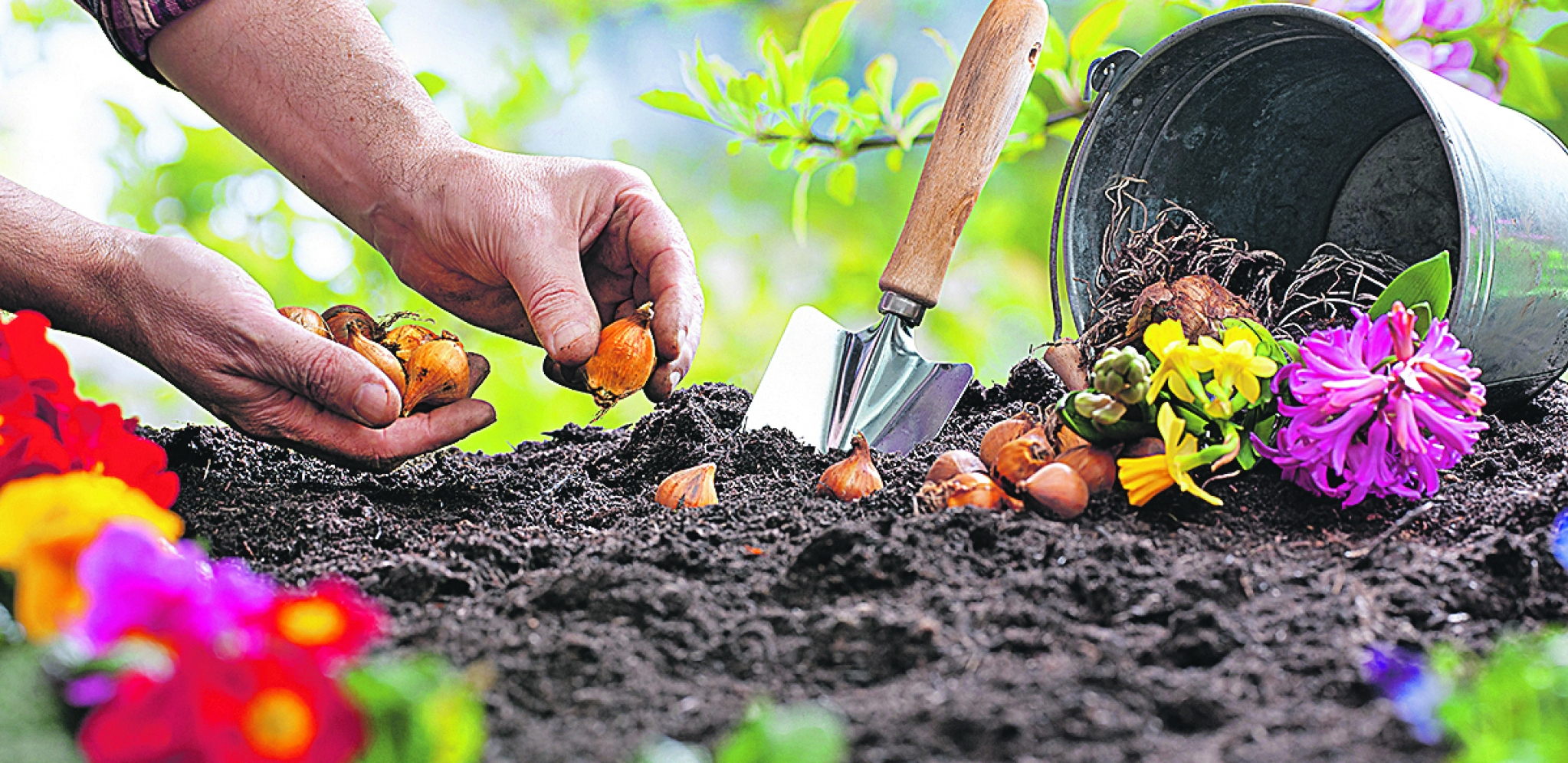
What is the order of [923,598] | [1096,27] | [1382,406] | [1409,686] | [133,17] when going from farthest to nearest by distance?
[1096,27], [133,17], [1382,406], [923,598], [1409,686]

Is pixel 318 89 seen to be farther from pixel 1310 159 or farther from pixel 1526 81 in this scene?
pixel 1526 81

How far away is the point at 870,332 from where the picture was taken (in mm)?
1438

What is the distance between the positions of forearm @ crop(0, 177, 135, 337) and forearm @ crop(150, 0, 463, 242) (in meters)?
0.29

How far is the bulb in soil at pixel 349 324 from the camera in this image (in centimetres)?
115

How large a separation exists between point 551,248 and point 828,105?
3.34ft

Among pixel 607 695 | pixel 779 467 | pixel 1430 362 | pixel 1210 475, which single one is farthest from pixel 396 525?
pixel 1430 362

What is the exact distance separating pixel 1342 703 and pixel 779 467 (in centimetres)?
68

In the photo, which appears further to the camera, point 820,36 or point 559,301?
point 820,36

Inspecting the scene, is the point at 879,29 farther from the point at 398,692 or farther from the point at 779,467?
the point at 398,692

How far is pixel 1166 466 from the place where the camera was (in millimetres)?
902

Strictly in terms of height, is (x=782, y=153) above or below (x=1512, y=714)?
above

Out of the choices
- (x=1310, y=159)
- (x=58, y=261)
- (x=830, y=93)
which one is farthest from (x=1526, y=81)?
(x=58, y=261)

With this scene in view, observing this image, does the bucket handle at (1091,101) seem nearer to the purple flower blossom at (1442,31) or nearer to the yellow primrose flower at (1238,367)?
the yellow primrose flower at (1238,367)

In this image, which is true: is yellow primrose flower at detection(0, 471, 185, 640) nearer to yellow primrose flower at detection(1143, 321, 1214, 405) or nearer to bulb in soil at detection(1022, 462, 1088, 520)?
bulb in soil at detection(1022, 462, 1088, 520)
